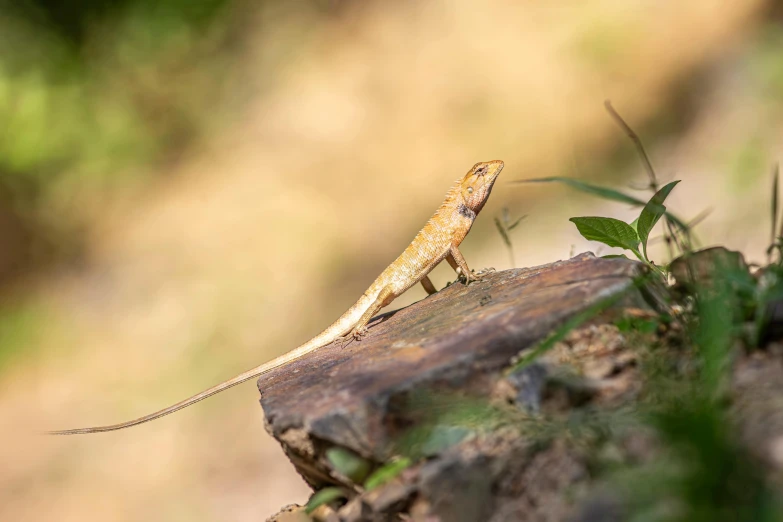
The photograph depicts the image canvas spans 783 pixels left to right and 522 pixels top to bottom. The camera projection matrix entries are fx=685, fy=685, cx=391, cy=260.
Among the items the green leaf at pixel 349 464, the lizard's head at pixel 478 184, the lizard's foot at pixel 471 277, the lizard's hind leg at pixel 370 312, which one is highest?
the lizard's head at pixel 478 184

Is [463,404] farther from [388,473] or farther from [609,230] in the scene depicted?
[609,230]

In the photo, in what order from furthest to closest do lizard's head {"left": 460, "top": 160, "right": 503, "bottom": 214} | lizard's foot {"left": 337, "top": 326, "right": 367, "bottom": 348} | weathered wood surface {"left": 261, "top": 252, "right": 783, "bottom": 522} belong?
1. lizard's head {"left": 460, "top": 160, "right": 503, "bottom": 214}
2. lizard's foot {"left": 337, "top": 326, "right": 367, "bottom": 348}
3. weathered wood surface {"left": 261, "top": 252, "right": 783, "bottom": 522}

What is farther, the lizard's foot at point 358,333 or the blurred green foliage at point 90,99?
the blurred green foliage at point 90,99

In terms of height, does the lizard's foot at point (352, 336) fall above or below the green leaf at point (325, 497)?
above

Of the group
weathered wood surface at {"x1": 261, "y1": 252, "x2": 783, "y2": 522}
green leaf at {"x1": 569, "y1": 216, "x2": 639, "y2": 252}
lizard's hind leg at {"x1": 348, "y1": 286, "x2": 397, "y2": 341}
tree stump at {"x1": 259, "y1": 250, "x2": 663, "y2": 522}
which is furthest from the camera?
lizard's hind leg at {"x1": 348, "y1": 286, "x2": 397, "y2": 341}

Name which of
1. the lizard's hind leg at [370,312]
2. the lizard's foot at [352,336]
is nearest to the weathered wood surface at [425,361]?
the lizard's foot at [352,336]

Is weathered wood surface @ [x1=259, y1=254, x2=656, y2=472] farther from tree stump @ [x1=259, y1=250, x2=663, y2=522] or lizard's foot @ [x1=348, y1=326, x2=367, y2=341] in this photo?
lizard's foot @ [x1=348, y1=326, x2=367, y2=341]

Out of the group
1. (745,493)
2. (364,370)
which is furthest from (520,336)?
(745,493)

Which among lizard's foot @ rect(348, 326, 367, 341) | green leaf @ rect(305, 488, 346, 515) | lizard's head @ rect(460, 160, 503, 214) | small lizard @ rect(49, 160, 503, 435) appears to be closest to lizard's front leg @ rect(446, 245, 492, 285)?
small lizard @ rect(49, 160, 503, 435)

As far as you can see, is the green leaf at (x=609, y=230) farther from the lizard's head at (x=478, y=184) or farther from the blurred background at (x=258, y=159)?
the blurred background at (x=258, y=159)
